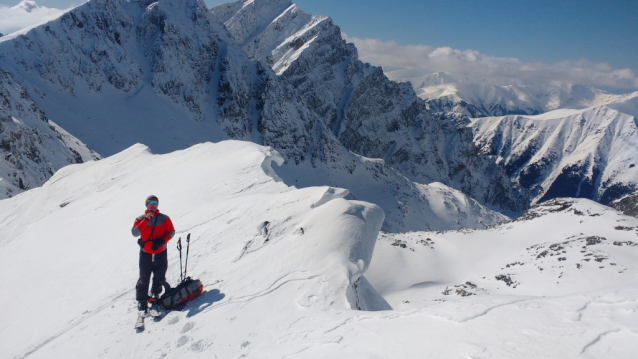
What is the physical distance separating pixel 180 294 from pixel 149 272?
91 cm

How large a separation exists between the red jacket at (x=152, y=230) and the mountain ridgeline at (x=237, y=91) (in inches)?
2057

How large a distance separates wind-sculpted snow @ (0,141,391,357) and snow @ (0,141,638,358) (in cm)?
4

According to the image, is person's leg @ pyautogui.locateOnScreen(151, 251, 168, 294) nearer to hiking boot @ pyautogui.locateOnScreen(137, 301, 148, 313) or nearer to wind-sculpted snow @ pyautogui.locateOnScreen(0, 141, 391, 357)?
hiking boot @ pyautogui.locateOnScreen(137, 301, 148, 313)

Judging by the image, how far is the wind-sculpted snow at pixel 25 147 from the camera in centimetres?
2800

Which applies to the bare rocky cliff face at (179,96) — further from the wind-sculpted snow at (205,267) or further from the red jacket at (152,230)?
the red jacket at (152,230)

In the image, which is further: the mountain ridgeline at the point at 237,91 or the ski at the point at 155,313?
the mountain ridgeline at the point at 237,91

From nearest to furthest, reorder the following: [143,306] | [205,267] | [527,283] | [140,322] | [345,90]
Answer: [140,322]
[143,306]
[205,267]
[527,283]
[345,90]

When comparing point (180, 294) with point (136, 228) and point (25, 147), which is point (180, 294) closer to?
point (136, 228)

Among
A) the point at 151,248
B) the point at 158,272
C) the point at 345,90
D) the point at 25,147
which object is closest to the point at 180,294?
the point at 158,272

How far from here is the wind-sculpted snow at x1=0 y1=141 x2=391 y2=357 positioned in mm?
6180

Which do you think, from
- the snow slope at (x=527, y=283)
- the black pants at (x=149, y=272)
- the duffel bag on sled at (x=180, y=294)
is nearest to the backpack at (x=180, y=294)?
the duffel bag on sled at (x=180, y=294)

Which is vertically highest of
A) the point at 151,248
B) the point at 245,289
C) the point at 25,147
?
the point at 25,147

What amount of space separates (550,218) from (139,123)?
2617 inches

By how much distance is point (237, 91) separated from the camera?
268ft
